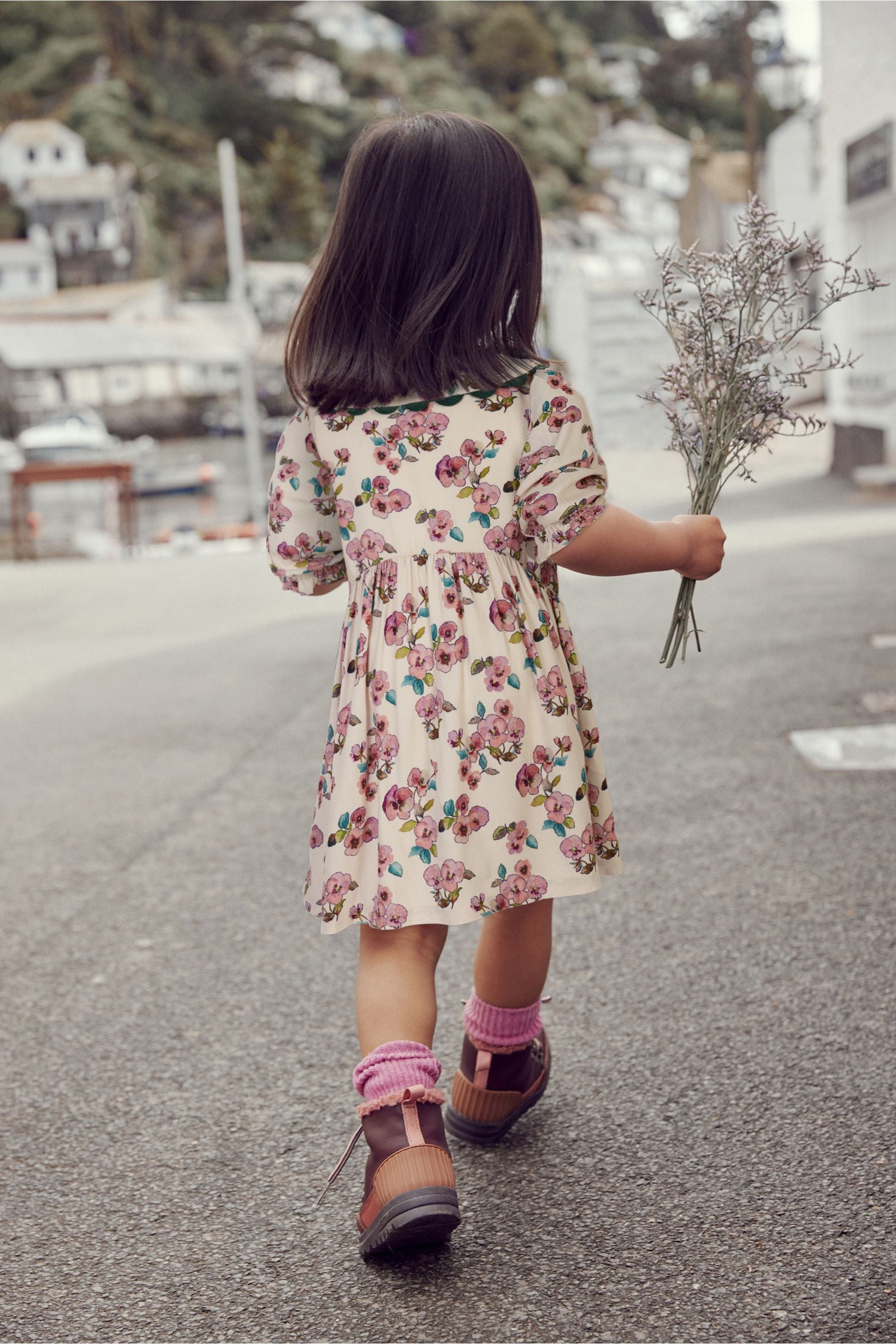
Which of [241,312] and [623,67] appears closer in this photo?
[241,312]

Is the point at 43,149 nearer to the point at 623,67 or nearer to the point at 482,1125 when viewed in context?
the point at 623,67

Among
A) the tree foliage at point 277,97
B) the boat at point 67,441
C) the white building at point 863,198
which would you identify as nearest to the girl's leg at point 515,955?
the white building at point 863,198

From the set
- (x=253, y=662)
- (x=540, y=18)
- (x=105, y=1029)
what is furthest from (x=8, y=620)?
(x=540, y=18)

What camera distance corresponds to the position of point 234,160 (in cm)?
3919

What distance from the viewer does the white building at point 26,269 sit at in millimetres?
65062

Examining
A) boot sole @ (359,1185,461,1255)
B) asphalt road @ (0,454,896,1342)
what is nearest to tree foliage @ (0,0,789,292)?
asphalt road @ (0,454,896,1342)

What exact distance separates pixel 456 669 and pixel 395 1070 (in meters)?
0.51

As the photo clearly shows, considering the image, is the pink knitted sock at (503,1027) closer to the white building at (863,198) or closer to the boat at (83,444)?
the white building at (863,198)

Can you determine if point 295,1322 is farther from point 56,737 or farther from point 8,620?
point 8,620

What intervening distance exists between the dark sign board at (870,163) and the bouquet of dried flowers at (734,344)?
10.8 meters

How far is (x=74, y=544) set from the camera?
51.6 ft

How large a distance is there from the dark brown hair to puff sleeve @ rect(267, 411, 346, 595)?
0.38 ft

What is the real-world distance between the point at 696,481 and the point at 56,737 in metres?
3.71

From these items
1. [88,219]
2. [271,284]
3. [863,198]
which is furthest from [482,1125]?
[88,219]
